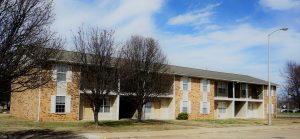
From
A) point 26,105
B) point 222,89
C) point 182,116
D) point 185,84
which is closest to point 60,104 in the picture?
point 26,105

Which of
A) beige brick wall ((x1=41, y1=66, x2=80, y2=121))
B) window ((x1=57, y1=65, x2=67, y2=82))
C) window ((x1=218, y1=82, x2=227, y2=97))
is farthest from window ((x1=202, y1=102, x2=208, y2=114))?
window ((x1=57, y1=65, x2=67, y2=82))

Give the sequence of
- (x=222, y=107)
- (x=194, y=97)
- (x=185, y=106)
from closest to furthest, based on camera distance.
→ 1. (x=185, y=106)
2. (x=194, y=97)
3. (x=222, y=107)

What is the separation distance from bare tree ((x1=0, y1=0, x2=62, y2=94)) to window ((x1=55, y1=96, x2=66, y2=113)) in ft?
58.3

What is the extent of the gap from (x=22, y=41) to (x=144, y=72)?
18.7 meters

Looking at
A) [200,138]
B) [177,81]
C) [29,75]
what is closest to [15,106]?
[177,81]

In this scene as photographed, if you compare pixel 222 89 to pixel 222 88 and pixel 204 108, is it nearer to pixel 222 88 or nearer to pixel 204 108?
pixel 222 88

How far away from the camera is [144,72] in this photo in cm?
3153

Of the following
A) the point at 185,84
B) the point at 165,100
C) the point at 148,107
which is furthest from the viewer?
the point at 185,84

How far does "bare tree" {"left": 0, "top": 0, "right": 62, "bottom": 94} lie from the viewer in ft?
42.2

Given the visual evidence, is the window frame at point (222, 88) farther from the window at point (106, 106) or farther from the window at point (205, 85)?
the window at point (106, 106)

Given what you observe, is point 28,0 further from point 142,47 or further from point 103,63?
point 142,47

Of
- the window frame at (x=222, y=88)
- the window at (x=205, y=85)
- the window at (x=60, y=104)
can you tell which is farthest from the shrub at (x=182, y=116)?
the window at (x=60, y=104)

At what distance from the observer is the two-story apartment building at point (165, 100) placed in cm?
3138

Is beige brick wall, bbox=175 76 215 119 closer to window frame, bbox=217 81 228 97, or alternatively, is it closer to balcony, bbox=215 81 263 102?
window frame, bbox=217 81 228 97
